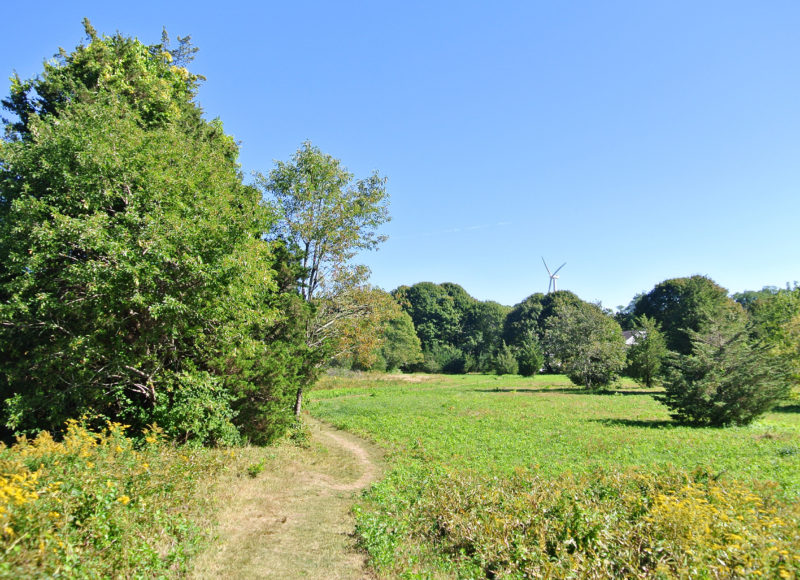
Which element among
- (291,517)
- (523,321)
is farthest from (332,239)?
(523,321)

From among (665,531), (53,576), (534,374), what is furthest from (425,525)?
(534,374)

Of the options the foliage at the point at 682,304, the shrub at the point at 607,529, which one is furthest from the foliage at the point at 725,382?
the foliage at the point at 682,304

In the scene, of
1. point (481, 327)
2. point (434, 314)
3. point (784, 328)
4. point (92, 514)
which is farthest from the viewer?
point (481, 327)

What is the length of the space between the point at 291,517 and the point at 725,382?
23658 millimetres

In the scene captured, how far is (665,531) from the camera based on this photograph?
21.2 ft

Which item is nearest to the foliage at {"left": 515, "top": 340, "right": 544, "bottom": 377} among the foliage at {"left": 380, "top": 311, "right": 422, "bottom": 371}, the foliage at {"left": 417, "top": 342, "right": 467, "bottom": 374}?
the foliage at {"left": 380, "top": 311, "right": 422, "bottom": 371}

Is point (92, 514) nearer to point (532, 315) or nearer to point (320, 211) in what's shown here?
point (320, 211)

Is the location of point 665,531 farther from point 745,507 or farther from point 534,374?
point 534,374

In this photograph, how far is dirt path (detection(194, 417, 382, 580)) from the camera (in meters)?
7.40

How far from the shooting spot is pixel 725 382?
22281 mm

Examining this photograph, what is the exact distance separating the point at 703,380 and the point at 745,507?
62.5ft

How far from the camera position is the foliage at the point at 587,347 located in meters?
44.4

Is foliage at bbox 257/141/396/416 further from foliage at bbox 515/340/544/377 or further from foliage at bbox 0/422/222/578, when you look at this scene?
foliage at bbox 515/340/544/377

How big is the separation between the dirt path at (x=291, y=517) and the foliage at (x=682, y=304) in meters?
47.8
